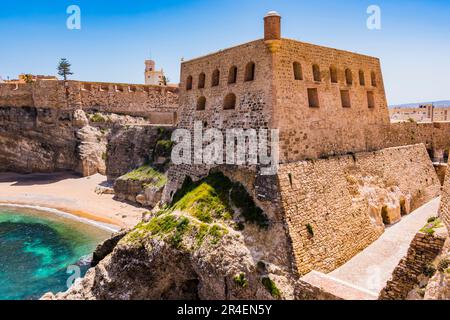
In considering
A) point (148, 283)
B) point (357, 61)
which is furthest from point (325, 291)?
point (357, 61)

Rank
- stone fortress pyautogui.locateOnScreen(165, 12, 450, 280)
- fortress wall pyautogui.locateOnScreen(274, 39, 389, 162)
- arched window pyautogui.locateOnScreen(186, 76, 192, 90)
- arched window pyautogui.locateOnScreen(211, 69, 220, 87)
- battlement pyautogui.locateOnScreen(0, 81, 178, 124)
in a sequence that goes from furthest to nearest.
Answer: battlement pyautogui.locateOnScreen(0, 81, 178, 124), arched window pyautogui.locateOnScreen(186, 76, 192, 90), arched window pyautogui.locateOnScreen(211, 69, 220, 87), fortress wall pyautogui.locateOnScreen(274, 39, 389, 162), stone fortress pyautogui.locateOnScreen(165, 12, 450, 280)

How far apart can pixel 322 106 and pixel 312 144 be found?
223 cm

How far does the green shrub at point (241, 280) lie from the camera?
1352 cm

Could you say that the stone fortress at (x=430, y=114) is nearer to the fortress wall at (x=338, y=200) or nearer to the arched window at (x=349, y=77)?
the fortress wall at (x=338, y=200)

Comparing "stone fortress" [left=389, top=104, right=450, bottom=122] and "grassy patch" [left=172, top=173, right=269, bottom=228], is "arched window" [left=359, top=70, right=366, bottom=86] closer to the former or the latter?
"grassy patch" [left=172, top=173, right=269, bottom=228]

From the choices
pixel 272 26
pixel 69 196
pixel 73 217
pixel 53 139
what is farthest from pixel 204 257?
pixel 53 139

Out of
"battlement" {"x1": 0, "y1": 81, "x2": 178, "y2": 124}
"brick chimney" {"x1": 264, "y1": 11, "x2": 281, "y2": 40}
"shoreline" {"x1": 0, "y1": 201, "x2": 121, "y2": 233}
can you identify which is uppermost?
"battlement" {"x1": 0, "y1": 81, "x2": 178, "y2": 124}

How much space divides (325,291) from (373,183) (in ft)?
30.7

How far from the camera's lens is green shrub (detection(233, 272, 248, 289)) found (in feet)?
44.4

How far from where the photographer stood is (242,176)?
16.5m

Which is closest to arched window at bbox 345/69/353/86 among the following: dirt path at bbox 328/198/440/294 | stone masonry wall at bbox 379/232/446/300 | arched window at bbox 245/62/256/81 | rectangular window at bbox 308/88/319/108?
rectangular window at bbox 308/88/319/108

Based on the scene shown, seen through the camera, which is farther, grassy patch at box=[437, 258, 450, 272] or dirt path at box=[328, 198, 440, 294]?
dirt path at box=[328, 198, 440, 294]

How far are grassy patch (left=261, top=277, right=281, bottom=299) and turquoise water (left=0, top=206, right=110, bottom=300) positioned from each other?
1353cm
